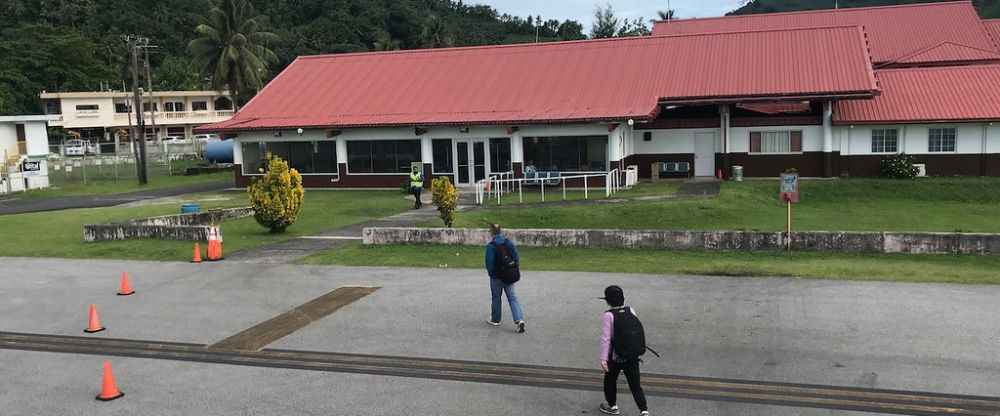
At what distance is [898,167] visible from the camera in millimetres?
30047

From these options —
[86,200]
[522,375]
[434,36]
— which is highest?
[434,36]

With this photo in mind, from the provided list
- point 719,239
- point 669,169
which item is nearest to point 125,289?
point 719,239

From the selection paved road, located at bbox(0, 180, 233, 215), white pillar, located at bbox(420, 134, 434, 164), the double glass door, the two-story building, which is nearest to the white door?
the double glass door

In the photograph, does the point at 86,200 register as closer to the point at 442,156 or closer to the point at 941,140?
the point at 442,156

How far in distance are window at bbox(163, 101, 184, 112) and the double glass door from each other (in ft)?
206

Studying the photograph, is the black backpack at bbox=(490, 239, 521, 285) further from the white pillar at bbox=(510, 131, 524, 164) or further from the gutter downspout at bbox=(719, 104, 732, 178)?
the gutter downspout at bbox=(719, 104, 732, 178)

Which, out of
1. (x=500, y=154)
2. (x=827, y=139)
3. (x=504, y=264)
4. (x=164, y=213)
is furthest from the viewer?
(x=500, y=154)

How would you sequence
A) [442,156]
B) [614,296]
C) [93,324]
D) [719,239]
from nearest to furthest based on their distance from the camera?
[614,296], [93,324], [719,239], [442,156]

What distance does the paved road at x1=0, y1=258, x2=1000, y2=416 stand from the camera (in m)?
8.62

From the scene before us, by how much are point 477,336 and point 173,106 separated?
8362 cm

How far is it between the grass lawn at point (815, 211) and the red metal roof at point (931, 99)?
2.70 meters

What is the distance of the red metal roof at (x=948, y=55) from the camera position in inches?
1455

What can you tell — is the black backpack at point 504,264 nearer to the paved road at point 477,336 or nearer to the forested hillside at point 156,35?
the paved road at point 477,336

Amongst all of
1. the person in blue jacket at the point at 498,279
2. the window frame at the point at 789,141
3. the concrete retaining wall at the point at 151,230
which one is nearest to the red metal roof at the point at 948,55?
the window frame at the point at 789,141
